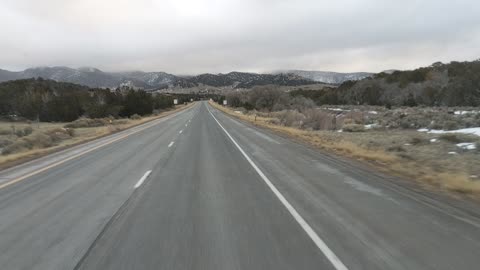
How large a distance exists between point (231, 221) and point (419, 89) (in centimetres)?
10016

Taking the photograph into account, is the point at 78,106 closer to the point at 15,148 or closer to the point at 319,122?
the point at 319,122

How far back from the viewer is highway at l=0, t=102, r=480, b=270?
17.9 ft

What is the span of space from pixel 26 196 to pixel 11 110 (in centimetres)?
10572

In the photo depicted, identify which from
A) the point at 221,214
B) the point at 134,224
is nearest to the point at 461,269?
the point at 221,214

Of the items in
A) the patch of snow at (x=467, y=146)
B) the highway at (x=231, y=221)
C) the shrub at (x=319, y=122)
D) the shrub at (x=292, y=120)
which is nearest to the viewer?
the highway at (x=231, y=221)

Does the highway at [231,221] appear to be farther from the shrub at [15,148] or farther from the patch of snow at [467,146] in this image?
the shrub at [15,148]

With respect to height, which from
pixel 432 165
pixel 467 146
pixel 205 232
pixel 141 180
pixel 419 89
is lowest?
pixel 419 89

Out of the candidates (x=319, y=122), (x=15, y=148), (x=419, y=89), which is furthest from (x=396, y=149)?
(x=419, y=89)

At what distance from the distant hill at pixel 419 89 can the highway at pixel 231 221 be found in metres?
75.0

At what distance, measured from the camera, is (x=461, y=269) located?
502cm

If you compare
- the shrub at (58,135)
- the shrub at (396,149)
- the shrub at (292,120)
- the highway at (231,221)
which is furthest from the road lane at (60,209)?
the shrub at (292,120)

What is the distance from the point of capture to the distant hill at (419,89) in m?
79.6

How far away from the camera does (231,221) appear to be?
7.29 metres

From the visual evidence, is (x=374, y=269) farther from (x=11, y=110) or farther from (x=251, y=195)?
(x=11, y=110)
